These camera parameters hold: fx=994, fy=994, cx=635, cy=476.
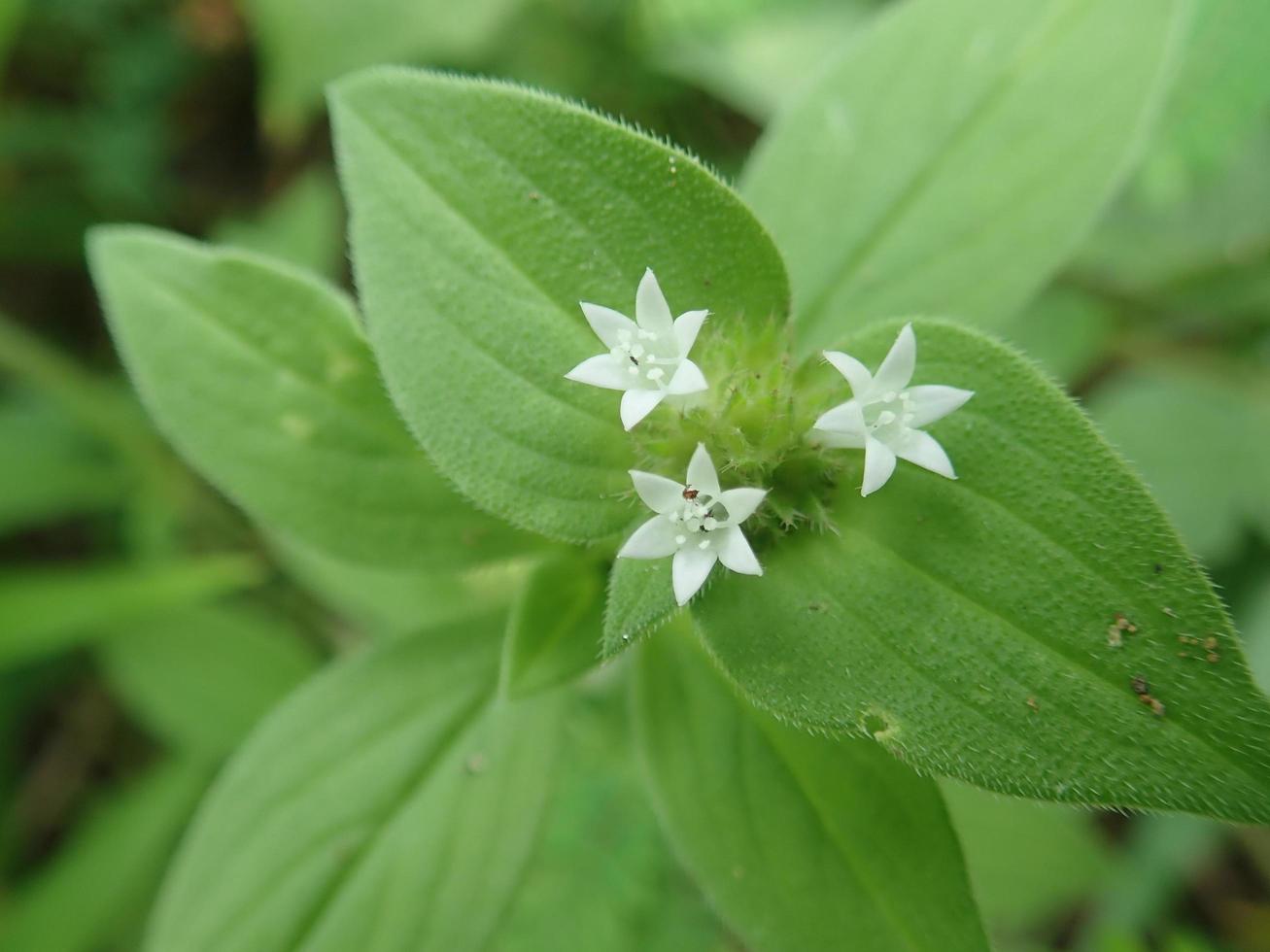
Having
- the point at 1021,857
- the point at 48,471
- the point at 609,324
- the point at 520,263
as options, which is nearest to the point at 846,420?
the point at 609,324

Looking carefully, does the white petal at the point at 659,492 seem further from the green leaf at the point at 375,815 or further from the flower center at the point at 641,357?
the green leaf at the point at 375,815

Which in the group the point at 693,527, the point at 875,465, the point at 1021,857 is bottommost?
the point at 1021,857

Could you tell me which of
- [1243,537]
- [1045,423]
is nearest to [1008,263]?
[1045,423]

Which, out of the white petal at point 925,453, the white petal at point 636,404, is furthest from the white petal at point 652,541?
the white petal at point 925,453

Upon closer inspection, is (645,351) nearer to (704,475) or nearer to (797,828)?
(704,475)

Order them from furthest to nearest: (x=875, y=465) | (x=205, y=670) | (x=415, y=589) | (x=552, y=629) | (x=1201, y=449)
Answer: (x=205, y=670)
(x=1201, y=449)
(x=415, y=589)
(x=552, y=629)
(x=875, y=465)

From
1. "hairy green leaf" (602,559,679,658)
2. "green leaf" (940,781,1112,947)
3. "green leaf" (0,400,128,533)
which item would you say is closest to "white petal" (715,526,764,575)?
"hairy green leaf" (602,559,679,658)

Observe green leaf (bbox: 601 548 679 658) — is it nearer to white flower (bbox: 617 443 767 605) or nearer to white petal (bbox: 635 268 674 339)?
white flower (bbox: 617 443 767 605)
